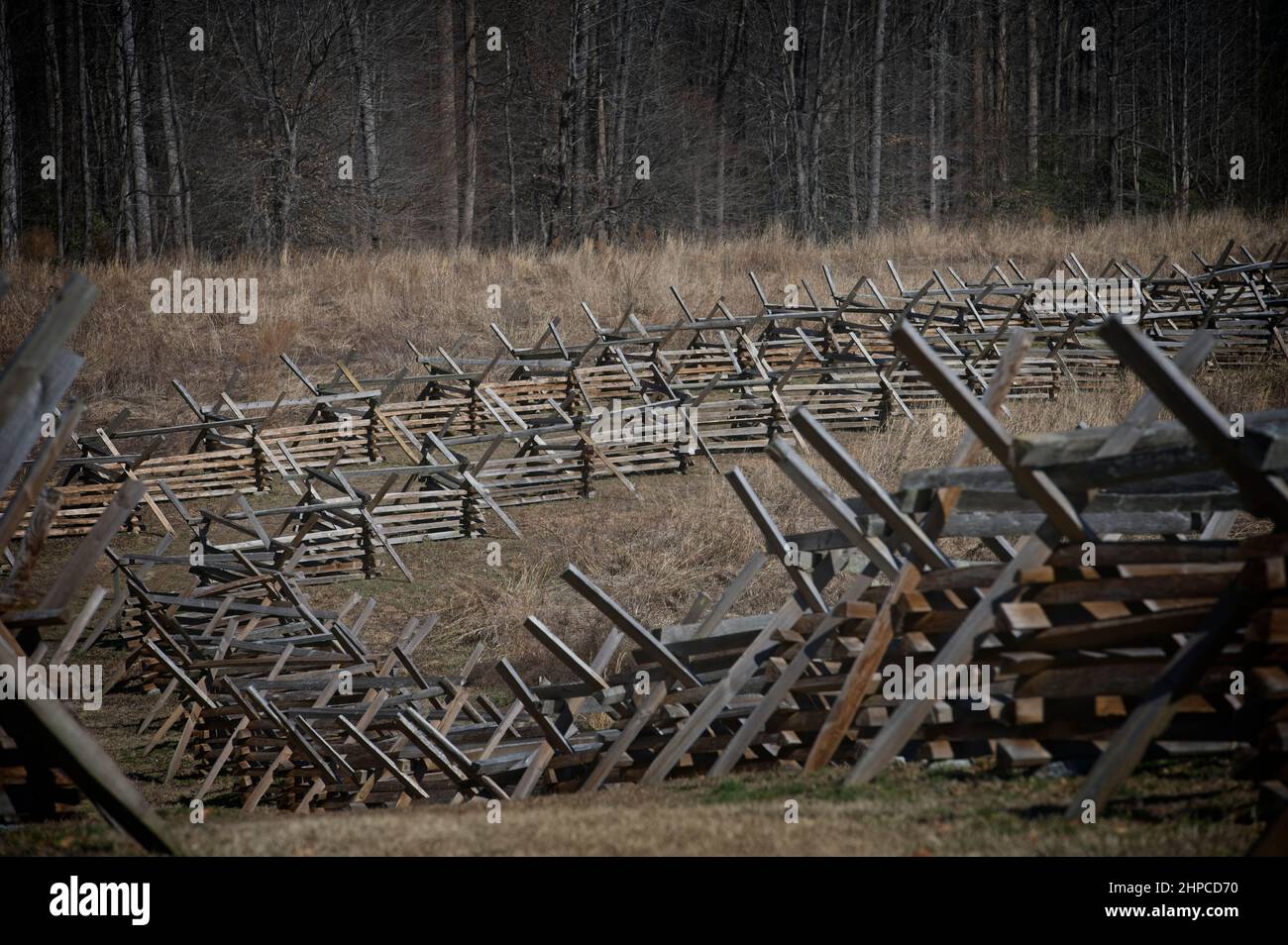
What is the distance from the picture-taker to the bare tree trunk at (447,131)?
39.5 meters

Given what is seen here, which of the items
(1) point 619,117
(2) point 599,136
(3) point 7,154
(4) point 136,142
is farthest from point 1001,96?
(3) point 7,154

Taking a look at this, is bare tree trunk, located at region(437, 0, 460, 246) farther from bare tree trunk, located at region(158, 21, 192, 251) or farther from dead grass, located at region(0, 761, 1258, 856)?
dead grass, located at region(0, 761, 1258, 856)

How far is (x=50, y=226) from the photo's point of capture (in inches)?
1373

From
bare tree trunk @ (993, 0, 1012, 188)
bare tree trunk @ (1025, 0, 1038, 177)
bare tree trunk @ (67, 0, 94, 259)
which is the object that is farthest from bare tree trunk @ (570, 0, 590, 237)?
bare tree trunk @ (1025, 0, 1038, 177)

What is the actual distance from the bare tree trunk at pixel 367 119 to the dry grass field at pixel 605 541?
6506 millimetres

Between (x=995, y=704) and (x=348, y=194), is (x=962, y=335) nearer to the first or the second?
(x=995, y=704)

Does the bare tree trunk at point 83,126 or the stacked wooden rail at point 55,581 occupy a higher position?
the bare tree trunk at point 83,126

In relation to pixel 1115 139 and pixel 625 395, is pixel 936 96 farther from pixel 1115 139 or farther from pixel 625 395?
pixel 625 395

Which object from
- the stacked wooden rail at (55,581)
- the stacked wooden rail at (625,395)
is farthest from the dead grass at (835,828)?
the stacked wooden rail at (625,395)

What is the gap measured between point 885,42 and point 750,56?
459 centimetres

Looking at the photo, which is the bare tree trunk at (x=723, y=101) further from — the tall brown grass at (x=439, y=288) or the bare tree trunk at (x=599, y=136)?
the tall brown grass at (x=439, y=288)

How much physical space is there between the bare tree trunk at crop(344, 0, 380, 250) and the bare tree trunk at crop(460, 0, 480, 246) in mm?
3267

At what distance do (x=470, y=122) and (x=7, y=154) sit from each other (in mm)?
13660

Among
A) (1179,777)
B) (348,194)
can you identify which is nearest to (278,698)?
(1179,777)
